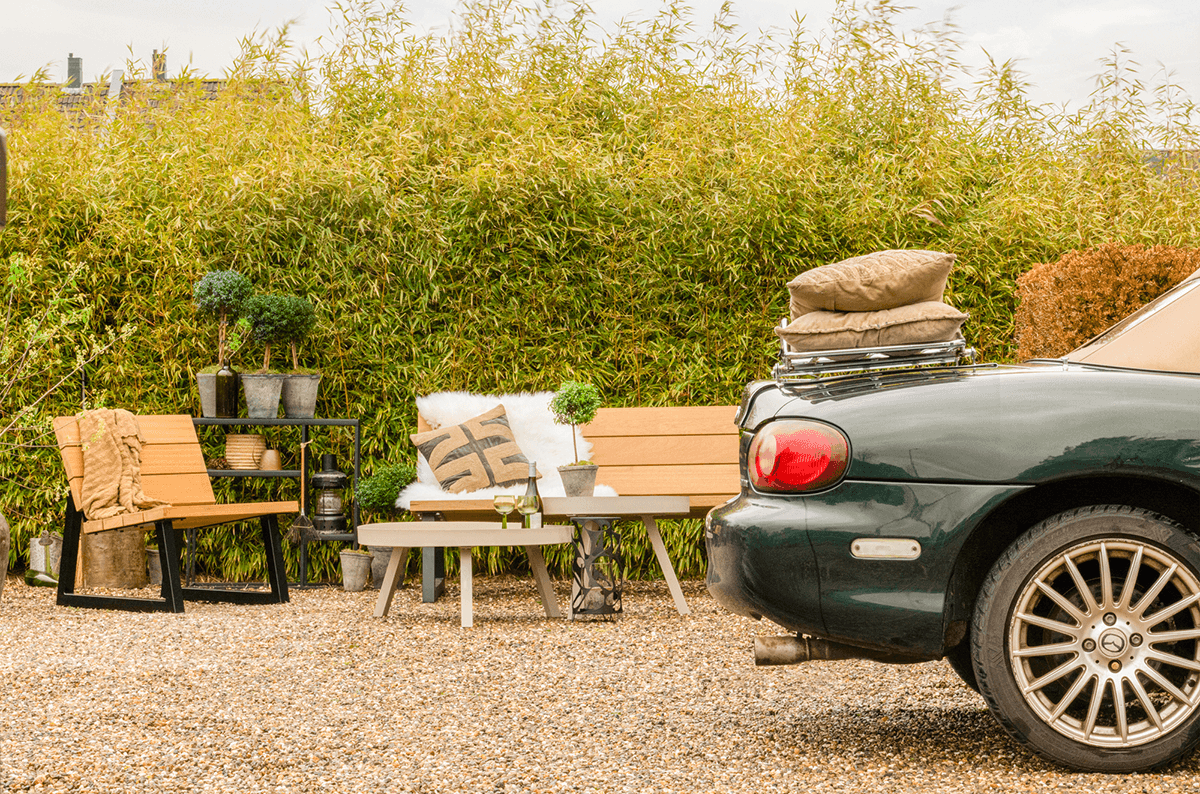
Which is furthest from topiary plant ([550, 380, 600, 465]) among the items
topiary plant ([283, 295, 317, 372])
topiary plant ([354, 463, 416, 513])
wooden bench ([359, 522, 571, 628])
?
topiary plant ([283, 295, 317, 372])

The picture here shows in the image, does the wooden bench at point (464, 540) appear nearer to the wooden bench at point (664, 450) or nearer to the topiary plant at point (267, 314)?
the wooden bench at point (664, 450)

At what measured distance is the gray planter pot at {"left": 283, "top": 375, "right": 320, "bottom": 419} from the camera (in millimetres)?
6109

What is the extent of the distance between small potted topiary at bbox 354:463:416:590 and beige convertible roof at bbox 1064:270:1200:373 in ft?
12.6

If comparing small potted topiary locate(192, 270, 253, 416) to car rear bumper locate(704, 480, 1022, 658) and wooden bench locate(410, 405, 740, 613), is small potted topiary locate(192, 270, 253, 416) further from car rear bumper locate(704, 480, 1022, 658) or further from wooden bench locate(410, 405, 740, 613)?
car rear bumper locate(704, 480, 1022, 658)

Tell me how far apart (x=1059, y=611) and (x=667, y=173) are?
4.28 metres

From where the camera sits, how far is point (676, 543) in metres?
6.21

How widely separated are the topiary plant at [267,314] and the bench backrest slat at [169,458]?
2.04 ft

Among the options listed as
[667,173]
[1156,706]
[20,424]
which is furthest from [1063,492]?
[20,424]

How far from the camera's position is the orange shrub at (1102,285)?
5.24 meters

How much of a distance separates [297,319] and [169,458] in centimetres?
97

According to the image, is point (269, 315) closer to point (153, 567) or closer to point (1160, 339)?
point (153, 567)

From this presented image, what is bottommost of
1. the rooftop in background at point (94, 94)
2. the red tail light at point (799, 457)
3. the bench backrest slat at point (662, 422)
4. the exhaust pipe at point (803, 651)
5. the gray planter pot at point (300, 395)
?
the exhaust pipe at point (803, 651)

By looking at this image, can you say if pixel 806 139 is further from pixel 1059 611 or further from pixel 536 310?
pixel 1059 611

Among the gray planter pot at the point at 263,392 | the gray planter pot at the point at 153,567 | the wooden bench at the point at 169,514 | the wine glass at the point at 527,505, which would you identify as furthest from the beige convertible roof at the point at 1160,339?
the gray planter pot at the point at 153,567
